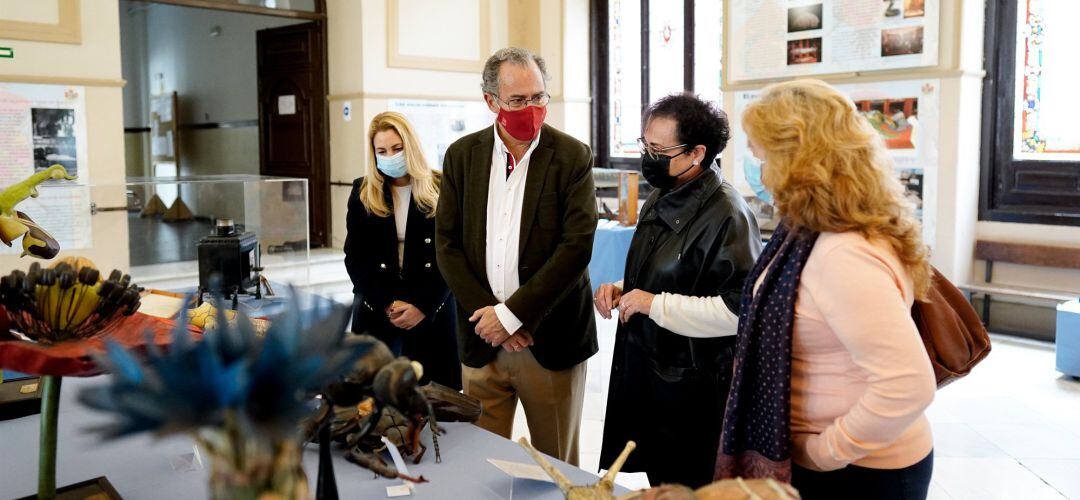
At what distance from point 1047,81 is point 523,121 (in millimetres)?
5311

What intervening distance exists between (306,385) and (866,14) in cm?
691

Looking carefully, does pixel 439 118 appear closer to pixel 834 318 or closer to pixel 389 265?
pixel 389 265

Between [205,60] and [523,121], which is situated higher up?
[205,60]

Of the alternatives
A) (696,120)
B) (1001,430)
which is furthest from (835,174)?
(1001,430)

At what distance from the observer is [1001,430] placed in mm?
4344

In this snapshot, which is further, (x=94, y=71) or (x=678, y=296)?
(x=94, y=71)

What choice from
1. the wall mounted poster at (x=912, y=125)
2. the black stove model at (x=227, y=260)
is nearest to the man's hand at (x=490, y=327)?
the black stove model at (x=227, y=260)

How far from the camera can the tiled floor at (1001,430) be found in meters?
3.65

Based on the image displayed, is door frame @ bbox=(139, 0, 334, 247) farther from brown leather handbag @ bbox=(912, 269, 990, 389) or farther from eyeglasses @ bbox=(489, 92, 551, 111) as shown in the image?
brown leather handbag @ bbox=(912, 269, 990, 389)

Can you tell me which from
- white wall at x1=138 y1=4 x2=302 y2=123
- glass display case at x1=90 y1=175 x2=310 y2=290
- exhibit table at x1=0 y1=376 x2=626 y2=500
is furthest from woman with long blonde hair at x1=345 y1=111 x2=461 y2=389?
white wall at x1=138 y1=4 x2=302 y2=123

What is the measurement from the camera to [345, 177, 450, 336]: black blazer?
10.1ft

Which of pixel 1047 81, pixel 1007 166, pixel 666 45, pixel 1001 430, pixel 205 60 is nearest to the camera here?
pixel 1001 430

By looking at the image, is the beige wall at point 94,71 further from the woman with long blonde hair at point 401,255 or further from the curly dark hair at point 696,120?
the curly dark hair at point 696,120

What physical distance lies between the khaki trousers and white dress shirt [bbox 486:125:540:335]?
0.69 feet
